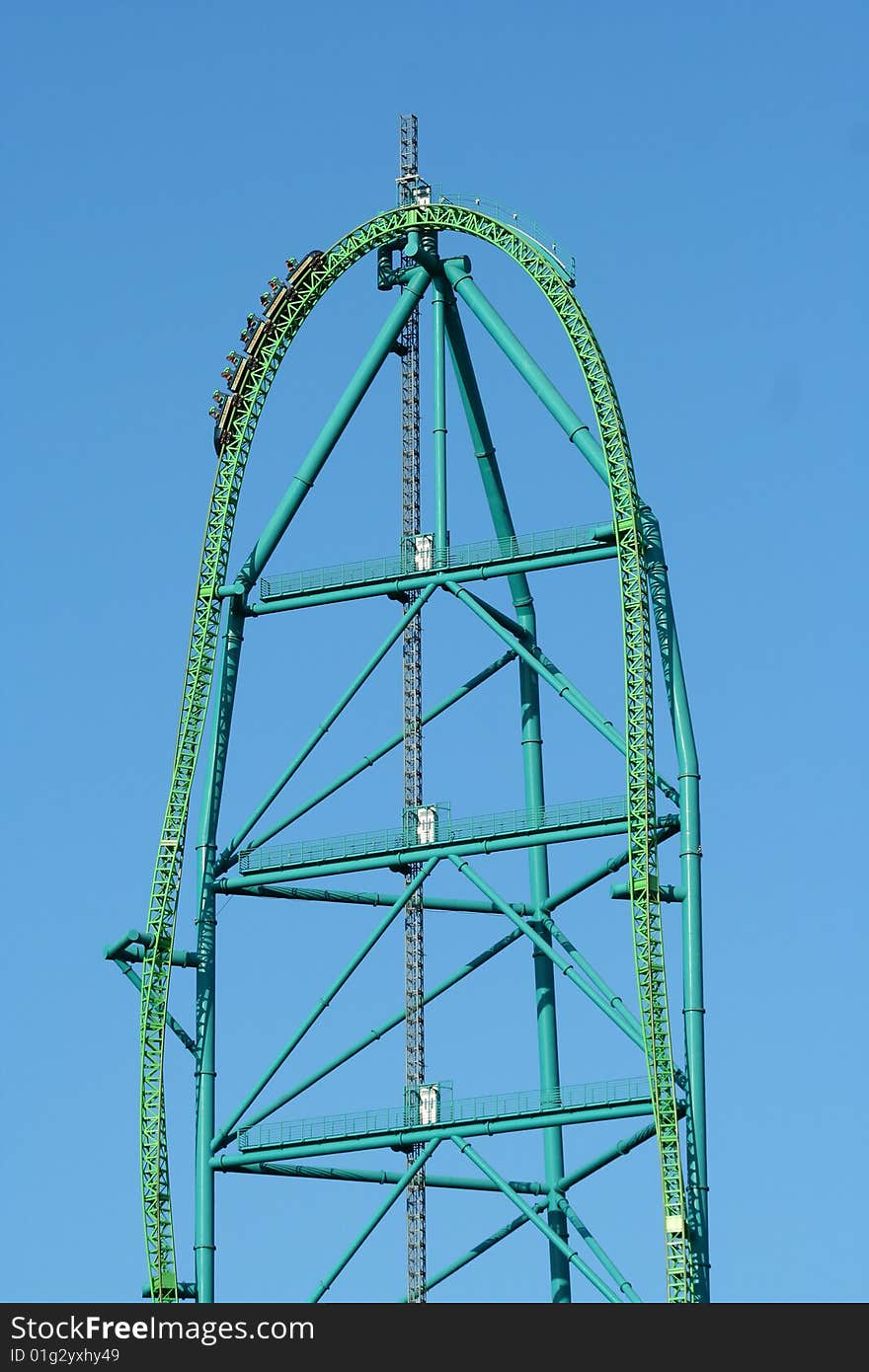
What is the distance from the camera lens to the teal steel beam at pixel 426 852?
87188 mm

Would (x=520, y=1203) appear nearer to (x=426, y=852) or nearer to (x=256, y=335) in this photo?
(x=426, y=852)

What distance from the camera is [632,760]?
86.6m

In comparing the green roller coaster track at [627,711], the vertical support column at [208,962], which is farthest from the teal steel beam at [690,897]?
the vertical support column at [208,962]

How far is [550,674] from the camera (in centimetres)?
8900

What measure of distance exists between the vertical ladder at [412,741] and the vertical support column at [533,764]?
200 cm

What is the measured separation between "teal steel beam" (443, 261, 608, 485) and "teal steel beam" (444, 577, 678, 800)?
4.01 meters

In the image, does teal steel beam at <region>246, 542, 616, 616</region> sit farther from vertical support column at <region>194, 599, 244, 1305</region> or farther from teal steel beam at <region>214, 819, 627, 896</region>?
teal steel beam at <region>214, 819, 627, 896</region>

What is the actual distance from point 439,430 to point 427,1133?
16496 millimetres

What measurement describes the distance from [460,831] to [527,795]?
267 cm

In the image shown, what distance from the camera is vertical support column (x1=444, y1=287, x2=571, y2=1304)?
290 ft

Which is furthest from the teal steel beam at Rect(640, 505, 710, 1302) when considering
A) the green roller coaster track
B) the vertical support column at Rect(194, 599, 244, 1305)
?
the vertical support column at Rect(194, 599, 244, 1305)

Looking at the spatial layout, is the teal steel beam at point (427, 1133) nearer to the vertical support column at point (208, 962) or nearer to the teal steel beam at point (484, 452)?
the vertical support column at point (208, 962)
